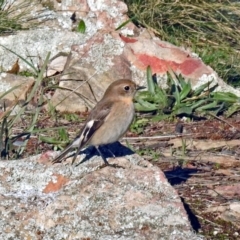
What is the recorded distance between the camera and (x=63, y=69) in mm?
8977

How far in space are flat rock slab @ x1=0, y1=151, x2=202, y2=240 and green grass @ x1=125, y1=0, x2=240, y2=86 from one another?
16.6ft

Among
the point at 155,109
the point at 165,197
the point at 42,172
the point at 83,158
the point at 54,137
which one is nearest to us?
the point at 165,197

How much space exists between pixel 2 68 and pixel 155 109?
2.11 meters

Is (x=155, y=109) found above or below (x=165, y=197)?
below

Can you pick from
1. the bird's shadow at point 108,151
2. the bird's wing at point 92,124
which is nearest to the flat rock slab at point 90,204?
the bird's shadow at point 108,151

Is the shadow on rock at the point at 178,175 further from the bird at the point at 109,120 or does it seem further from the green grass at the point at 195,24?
the green grass at the point at 195,24

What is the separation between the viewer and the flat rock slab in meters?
4.69

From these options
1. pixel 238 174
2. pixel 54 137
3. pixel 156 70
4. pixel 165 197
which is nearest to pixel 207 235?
pixel 165 197

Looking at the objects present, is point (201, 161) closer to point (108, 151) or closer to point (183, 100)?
point (108, 151)

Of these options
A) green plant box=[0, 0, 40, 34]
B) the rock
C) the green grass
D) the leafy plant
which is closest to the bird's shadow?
the rock

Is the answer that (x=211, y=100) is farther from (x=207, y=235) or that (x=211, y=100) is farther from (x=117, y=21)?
(x=207, y=235)

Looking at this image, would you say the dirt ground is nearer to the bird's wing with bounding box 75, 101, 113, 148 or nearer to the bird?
the bird

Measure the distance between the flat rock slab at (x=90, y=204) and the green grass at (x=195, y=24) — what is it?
5.07 meters

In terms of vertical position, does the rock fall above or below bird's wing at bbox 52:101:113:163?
below
